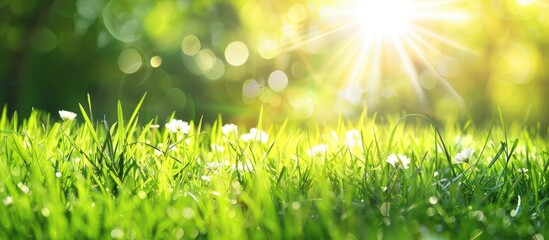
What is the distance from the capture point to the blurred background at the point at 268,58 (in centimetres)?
1367

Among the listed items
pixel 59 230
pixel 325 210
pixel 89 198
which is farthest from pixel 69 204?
pixel 325 210

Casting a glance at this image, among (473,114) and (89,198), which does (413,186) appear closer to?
(89,198)

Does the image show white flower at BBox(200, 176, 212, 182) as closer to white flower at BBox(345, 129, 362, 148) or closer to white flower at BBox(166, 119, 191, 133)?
white flower at BBox(166, 119, 191, 133)

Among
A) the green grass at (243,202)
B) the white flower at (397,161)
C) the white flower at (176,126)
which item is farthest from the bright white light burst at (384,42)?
the green grass at (243,202)

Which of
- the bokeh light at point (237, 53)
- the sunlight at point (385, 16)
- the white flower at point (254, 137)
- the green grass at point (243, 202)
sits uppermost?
the sunlight at point (385, 16)

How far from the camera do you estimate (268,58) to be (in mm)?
18781

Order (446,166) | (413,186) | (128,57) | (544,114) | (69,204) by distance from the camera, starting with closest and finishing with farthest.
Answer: (69,204) → (413,186) → (446,166) → (128,57) → (544,114)

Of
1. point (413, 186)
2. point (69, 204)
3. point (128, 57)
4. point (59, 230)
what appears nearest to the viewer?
point (59, 230)

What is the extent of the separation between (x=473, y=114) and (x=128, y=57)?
33.3 feet

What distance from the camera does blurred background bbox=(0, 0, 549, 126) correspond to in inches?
538

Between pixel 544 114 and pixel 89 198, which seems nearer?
pixel 89 198

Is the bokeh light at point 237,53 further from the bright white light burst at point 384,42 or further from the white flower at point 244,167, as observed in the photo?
the white flower at point 244,167

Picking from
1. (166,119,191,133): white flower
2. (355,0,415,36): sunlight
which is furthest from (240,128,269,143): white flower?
(355,0,415,36): sunlight

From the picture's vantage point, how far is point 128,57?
1611 cm
